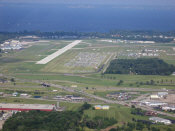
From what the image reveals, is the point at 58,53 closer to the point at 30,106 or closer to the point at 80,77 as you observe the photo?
the point at 80,77

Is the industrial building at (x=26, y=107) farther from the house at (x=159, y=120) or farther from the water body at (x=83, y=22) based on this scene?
the water body at (x=83, y=22)

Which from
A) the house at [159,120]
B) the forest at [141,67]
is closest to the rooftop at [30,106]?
the house at [159,120]

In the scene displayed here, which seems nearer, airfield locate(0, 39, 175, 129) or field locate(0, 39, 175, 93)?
airfield locate(0, 39, 175, 129)

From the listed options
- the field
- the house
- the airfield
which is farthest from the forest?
the house

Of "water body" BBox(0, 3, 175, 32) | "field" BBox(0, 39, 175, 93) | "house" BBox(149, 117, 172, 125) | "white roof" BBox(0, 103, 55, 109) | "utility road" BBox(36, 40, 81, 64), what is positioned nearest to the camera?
"house" BBox(149, 117, 172, 125)

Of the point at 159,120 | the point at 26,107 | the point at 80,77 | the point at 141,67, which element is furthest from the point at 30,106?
the point at 141,67

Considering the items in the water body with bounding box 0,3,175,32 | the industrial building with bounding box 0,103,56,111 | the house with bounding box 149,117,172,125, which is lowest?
the house with bounding box 149,117,172,125

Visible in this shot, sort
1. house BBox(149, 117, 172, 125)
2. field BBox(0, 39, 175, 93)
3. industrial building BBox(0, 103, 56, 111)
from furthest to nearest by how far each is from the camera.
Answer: field BBox(0, 39, 175, 93) → industrial building BBox(0, 103, 56, 111) → house BBox(149, 117, 172, 125)

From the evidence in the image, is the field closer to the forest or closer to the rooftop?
the forest

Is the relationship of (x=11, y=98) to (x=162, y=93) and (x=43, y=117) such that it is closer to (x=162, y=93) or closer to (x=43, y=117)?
(x=43, y=117)

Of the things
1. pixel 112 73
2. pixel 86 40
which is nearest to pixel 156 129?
pixel 112 73
